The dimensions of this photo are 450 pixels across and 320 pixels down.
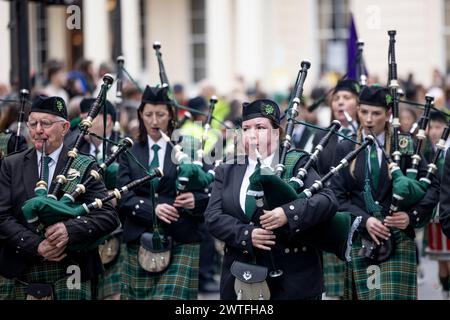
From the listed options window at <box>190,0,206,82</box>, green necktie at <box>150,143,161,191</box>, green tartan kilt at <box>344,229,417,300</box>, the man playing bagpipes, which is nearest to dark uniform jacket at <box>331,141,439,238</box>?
green tartan kilt at <box>344,229,417,300</box>

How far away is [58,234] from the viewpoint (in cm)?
608

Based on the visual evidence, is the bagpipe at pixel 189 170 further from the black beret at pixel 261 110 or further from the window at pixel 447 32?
the window at pixel 447 32

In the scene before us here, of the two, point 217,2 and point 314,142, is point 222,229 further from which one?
point 217,2

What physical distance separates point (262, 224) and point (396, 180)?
110cm

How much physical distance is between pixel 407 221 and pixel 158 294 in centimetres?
193

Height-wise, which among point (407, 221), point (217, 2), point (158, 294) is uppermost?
point (217, 2)

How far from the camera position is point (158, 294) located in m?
7.72

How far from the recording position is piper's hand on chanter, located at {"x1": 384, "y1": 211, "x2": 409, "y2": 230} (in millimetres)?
6984

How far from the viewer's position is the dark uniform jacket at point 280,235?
601cm

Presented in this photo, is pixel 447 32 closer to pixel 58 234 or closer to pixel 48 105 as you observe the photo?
pixel 48 105

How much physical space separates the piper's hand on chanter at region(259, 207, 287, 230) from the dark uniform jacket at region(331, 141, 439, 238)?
126 centimetres

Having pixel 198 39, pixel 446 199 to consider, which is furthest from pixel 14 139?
pixel 198 39
